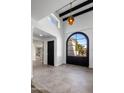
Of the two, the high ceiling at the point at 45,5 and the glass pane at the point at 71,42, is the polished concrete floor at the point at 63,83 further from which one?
the glass pane at the point at 71,42

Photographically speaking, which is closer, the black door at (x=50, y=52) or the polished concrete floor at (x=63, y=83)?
the polished concrete floor at (x=63, y=83)

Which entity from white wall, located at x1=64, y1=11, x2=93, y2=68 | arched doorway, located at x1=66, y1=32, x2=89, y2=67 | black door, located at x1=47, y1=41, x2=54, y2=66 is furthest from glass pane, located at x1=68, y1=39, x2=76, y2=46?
black door, located at x1=47, y1=41, x2=54, y2=66

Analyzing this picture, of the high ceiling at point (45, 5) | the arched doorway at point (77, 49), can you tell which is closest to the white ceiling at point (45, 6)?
the high ceiling at point (45, 5)

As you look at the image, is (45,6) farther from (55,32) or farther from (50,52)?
(50,52)

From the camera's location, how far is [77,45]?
23.2 feet

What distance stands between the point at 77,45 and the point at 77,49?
0.32 meters

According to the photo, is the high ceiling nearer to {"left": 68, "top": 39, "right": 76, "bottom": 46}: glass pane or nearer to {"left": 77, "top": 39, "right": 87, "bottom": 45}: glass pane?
A: {"left": 77, "top": 39, "right": 87, "bottom": 45}: glass pane

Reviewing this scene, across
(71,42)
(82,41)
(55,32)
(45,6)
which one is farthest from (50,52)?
(45,6)

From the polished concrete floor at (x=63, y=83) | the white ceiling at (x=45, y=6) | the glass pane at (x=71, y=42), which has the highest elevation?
the white ceiling at (x=45, y=6)

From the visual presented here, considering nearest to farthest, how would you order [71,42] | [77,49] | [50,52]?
[77,49] < [50,52] < [71,42]

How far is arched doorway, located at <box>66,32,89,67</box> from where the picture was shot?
255 inches

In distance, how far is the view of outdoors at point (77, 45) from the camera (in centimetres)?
663
